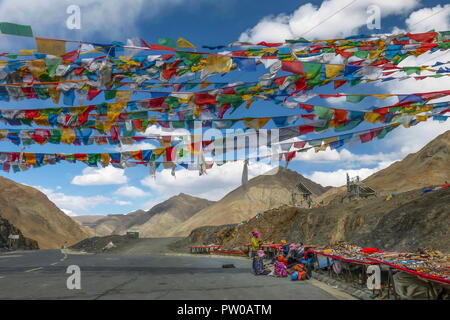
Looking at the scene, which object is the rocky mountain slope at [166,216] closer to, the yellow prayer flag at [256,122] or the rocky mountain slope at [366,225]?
the rocky mountain slope at [366,225]

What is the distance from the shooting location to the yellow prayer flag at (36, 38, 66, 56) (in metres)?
8.78

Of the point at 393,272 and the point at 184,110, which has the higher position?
the point at 184,110

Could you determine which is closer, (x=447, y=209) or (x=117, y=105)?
(x=117, y=105)

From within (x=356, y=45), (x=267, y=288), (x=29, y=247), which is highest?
(x=356, y=45)

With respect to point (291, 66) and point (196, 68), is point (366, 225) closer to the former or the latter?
point (291, 66)

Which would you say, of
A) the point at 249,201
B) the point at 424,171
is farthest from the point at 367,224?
the point at 249,201

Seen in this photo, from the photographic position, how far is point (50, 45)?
8.85m

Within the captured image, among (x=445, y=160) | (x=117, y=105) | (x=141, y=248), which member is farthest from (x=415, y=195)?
(x=445, y=160)

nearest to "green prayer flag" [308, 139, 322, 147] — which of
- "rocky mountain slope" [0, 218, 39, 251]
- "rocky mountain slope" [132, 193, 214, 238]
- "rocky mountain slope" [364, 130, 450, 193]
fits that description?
"rocky mountain slope" [0, 218, 39, 251]

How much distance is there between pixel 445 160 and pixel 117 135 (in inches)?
2983

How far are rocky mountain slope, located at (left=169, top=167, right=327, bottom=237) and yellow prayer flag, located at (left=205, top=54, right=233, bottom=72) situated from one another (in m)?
100
